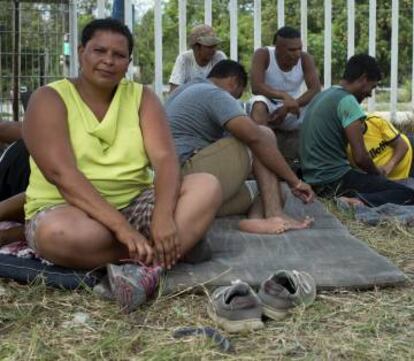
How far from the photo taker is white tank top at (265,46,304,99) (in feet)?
18.0

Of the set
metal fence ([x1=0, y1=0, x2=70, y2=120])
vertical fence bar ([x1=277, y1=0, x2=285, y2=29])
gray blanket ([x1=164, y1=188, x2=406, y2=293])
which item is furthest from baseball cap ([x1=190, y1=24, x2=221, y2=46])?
gray blanket ([x1=164, y1=188, x2=406, y2=293])

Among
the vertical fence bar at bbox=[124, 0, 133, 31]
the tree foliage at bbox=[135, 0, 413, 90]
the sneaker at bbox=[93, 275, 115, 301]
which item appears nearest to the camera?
the sneaker at bbox=[93, 275, 115, 301]

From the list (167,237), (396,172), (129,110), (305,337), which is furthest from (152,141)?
(396,172)

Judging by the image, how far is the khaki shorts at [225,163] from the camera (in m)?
3.45

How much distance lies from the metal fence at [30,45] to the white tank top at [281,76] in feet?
5.82

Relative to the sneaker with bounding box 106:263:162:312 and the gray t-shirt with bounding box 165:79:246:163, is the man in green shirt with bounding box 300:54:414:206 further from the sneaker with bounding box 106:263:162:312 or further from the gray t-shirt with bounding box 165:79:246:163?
the sneaker with bounding box 106:263:162:312

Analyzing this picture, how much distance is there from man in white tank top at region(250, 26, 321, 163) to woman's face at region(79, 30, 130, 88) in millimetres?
2275

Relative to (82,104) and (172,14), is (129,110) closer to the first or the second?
(82,104)

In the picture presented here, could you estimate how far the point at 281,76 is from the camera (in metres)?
5.52

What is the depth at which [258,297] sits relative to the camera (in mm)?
2367

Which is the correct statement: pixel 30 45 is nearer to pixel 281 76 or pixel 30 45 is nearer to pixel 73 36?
pixel 73 36

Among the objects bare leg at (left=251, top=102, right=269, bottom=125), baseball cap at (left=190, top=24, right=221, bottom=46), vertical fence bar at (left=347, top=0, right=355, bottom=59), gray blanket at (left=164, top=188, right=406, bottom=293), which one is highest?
vertical fence bar at (left=347, top=0, right=355, bottom=59)

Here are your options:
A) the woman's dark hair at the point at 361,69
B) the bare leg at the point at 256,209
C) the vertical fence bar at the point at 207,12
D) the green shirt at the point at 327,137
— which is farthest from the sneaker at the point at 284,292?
the vertical fence bar at the point at 207,12

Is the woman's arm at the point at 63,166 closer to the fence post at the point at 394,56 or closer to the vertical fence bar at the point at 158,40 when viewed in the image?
the vertical fence bar at the point at 158,40
